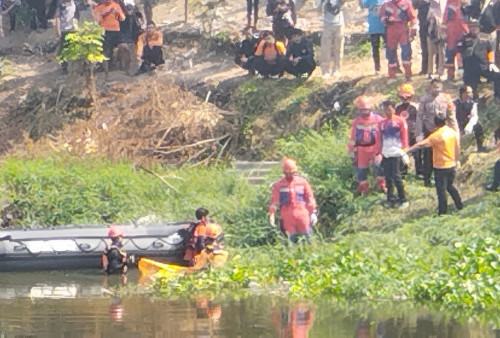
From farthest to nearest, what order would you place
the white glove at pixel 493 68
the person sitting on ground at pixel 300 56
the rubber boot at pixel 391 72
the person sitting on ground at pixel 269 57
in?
the person sitting on ground at pixel 269 57 < the person sitting on ground at pixel 300 56 < the rubber boot at pixel 391 72 < the white glove at pixel 493 68

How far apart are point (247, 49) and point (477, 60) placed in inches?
259

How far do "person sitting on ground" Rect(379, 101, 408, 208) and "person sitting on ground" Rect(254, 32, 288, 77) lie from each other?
6.83 meters

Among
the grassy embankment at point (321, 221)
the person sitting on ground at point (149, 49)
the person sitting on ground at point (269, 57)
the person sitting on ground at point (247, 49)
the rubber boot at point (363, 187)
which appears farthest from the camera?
the person sitting on ground at point (149, 49)

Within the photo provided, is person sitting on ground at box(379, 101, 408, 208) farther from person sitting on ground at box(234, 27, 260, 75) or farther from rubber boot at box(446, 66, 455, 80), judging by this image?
person sitting on ground at box(234, 27, 260, 75)

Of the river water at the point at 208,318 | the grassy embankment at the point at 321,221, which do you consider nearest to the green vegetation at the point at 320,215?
the grassy embankment at the point at 321,221

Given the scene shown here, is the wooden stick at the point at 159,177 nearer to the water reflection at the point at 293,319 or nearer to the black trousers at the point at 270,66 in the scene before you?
the black trousers at the point at 270,66

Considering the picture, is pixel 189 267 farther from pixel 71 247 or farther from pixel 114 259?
pixel 71 247

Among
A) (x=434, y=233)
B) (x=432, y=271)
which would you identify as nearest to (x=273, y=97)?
(x=434, y=233)

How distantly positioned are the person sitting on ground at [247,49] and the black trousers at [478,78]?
582cm

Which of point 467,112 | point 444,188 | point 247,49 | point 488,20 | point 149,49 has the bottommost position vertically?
point 444,188

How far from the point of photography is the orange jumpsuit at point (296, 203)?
24.2 m

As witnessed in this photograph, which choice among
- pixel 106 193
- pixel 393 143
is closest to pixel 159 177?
pixel 106 193

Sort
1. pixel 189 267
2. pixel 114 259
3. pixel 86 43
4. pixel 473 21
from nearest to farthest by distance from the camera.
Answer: pixel 189 267 → pixel 114 259 → pixel 473 21 → pixel 86 43

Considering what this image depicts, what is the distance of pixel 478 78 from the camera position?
2794 centimetres
